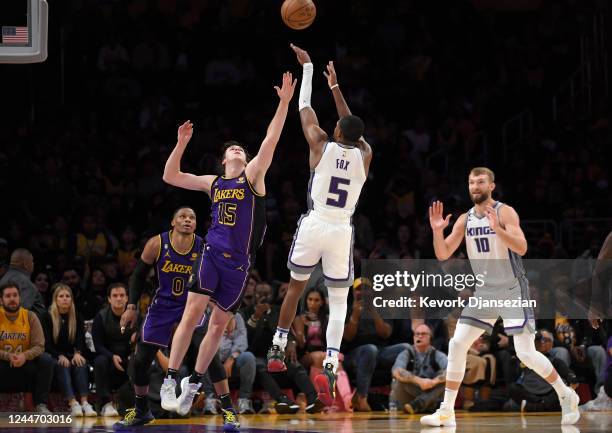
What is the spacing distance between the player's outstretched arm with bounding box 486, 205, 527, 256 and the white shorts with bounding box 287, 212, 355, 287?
1.30 m

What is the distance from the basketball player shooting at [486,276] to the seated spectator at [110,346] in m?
3.88

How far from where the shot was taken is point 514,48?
773 inches

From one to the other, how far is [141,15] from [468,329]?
10.1 metres

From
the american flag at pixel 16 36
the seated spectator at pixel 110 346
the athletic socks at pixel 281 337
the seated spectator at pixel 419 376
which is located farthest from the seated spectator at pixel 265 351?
the american flag at pixel 16 36

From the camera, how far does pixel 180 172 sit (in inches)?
412

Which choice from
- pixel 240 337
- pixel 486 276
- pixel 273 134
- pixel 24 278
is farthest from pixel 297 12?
pixel 24 278

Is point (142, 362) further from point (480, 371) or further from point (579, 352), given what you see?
point (579, 352)

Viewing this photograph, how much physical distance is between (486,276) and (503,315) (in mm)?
407

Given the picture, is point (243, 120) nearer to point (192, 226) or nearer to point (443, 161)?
point (443, 161)

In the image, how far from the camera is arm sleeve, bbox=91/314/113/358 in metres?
12.8

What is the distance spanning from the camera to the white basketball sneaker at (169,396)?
33.1ft

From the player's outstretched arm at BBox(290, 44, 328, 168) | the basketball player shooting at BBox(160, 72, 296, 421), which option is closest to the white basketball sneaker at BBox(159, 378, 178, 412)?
the basketball player shooting at BBox(160, 72, 296, 421)

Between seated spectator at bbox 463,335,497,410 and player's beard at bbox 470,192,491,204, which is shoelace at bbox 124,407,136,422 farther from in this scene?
seated spectator at bbox 463,335,497,410

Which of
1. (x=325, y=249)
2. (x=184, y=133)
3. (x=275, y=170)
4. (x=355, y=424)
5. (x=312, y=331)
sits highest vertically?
(x=275, y=170)
